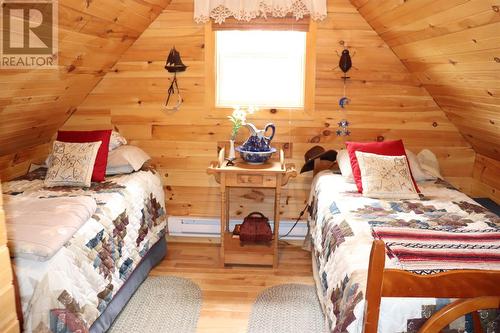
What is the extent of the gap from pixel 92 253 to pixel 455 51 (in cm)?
212

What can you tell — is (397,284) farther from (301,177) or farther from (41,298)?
(301,177)

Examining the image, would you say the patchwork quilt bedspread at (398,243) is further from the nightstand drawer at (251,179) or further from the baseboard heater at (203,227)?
the baseboard heater at (203,227)

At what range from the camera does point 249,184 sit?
9.95ft

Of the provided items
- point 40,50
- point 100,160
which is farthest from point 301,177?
point 40,50

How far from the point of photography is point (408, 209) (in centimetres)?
253

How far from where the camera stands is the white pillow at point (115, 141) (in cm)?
322

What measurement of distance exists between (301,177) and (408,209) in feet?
3.75

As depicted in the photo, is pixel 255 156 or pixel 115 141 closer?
pixel 255 156

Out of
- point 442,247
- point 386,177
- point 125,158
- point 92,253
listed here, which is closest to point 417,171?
point 386,177

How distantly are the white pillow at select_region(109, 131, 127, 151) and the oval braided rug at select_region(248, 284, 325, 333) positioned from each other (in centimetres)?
152

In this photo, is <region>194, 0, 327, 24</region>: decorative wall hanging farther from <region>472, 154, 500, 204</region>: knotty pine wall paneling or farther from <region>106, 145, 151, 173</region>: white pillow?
<region>472, 154, 500, 204</region>: knotty pine wall paneling

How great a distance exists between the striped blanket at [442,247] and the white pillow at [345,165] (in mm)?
907

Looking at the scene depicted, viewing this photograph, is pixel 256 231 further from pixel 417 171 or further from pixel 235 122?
pixel 417 171

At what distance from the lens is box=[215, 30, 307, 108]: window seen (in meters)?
3.43
